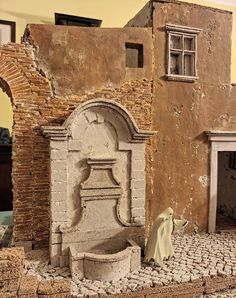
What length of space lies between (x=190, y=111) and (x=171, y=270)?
373cm

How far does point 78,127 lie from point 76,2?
5779mm

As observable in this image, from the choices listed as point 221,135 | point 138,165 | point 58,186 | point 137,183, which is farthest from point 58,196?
point 221,135

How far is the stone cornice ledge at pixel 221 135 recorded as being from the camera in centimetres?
749

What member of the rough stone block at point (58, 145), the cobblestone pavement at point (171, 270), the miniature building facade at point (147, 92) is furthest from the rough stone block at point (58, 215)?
the rough stone block at point (58, 145)

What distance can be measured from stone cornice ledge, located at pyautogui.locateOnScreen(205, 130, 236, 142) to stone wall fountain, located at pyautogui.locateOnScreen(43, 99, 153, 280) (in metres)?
2.18

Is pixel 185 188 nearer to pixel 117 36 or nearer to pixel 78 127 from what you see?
pixel 78 127

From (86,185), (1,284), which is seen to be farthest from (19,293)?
(86,185)

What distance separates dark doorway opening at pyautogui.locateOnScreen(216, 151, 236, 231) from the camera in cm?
889

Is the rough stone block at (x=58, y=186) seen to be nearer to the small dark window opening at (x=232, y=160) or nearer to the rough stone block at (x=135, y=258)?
the rough stone block at (x=135, y=258)

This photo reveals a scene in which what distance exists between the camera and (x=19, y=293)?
417cm

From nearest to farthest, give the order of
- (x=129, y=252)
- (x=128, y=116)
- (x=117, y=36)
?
(x=129, y=252), (x=128, y=116), (x=117, y=36)

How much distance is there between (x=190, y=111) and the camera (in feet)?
24.3

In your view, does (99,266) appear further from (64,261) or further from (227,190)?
(227,190)

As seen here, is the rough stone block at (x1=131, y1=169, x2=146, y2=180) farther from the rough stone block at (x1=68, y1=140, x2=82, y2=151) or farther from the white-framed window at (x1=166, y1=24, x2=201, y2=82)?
the white-framed window at (x1=166, y1=24, x2=201, y2=82)
